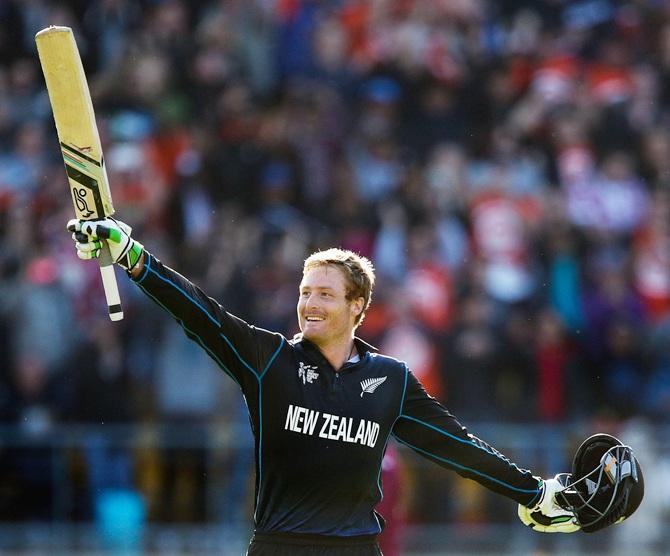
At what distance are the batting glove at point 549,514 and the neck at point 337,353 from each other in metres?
1.13

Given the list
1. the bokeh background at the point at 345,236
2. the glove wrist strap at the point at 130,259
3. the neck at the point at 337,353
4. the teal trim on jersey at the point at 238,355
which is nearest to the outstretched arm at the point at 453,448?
the neck at the point at 337,353

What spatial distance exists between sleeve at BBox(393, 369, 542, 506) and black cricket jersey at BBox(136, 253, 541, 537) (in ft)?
0.34

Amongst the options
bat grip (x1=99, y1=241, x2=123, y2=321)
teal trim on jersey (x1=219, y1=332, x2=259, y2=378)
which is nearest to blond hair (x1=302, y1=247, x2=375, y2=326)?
teal trim on jersey (x1=219, y1=332, x2=259, y2=378)

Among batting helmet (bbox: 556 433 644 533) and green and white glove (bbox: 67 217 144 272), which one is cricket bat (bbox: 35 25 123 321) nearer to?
green and white glove (bbox: 67 217 144 272)

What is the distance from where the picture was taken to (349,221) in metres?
13.9

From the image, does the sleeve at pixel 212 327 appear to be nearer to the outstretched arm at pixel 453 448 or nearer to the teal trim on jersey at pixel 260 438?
the teal trim on jersey at pixel 260 438

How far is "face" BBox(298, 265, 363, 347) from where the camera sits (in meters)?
6.55

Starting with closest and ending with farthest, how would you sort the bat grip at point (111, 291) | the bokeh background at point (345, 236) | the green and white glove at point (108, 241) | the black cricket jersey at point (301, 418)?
the green and white glove at point (108, 241) < the black cricket jersey at point (301, 418) < the bat grip at point (111, 291) < the bokeh background at point (345, 236)

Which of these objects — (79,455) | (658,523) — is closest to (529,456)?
(658,523)

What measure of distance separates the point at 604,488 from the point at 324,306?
162cm

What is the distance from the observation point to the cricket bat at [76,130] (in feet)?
21.0

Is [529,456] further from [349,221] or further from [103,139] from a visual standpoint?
[103,139]

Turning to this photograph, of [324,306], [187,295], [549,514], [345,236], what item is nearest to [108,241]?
[187,295]

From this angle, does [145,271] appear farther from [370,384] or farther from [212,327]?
[370,384]
